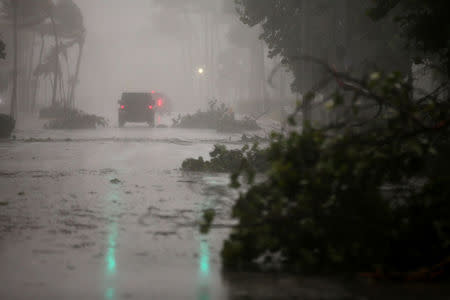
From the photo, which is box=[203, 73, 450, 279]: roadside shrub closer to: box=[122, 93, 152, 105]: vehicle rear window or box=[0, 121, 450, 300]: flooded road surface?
box=[0, 121, 450, 300]: flooded road surface

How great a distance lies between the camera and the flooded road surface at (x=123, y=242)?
416cm

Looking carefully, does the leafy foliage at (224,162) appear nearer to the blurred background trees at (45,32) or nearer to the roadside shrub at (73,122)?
the roadside shrub at (73,122)

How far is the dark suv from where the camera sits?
108ft

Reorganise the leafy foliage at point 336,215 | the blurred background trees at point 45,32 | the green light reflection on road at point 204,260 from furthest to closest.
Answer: the blurred background trees at point 45,32 < the green light reflection on road at point 204,260 < the leafy foliage at point 336,215

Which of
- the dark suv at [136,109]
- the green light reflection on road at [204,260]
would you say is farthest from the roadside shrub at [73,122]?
the green light reflection on road at [204,260]

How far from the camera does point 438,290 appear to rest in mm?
4160

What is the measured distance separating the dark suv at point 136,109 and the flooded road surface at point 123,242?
68.6 feet

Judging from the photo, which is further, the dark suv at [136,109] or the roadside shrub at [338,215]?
the dark suv at [136,109]

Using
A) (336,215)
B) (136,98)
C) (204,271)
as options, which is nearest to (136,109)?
(136,98)

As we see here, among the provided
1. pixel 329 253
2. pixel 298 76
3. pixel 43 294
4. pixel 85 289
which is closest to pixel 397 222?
pixel 329 253

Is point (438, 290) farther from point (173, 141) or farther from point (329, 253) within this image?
point (173, 141)

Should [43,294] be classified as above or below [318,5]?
below

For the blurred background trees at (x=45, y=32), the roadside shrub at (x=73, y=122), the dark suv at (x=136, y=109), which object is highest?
the blurred background trees at (x=45, y=32)

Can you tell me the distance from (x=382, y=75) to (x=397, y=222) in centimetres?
120
